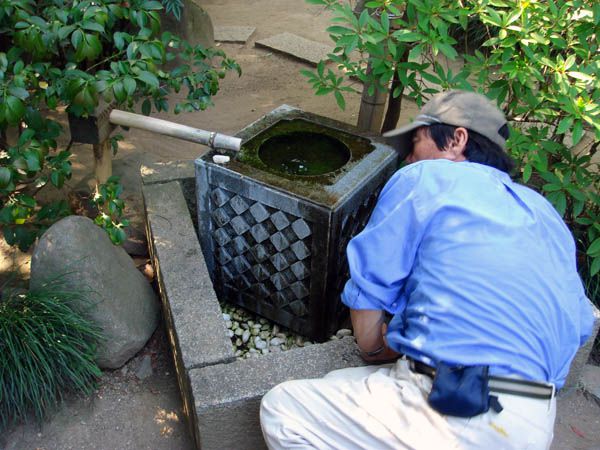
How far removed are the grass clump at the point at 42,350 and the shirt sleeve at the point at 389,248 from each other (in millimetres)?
1392

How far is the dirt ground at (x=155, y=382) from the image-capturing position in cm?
288

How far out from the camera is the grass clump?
274 cm

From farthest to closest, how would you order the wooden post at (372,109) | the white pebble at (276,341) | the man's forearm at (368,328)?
the wooden post at (372,109) → the white pebble at (276,341) → the man's forearm at (368,328)

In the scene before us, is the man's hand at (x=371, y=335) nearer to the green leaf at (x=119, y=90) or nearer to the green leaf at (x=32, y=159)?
the green leaf at (x=119, y=90)

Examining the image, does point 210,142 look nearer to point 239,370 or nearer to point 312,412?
point 239,370

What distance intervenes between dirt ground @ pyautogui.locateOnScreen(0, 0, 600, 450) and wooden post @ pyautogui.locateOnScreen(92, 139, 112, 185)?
41 cm

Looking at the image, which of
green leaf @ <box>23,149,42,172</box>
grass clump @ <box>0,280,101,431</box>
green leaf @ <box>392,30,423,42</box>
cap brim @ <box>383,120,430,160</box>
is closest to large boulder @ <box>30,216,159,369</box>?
grass clump @ <box>0,280,101,431</box>

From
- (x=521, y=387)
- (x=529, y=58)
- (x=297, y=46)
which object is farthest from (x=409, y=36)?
(x=297, y=46)

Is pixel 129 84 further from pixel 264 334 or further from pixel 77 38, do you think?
pixel 264 334

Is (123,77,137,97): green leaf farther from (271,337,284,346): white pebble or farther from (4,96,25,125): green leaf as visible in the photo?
(271,337,284,346): white pebble

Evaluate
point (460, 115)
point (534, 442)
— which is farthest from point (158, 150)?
point (534, 442)

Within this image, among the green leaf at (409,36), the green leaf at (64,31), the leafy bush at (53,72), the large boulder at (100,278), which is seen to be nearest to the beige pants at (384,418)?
the large boulder at (100,278)

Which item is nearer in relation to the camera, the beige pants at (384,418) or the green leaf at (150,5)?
the beige pants at (384,418)

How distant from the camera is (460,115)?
7.45ft
